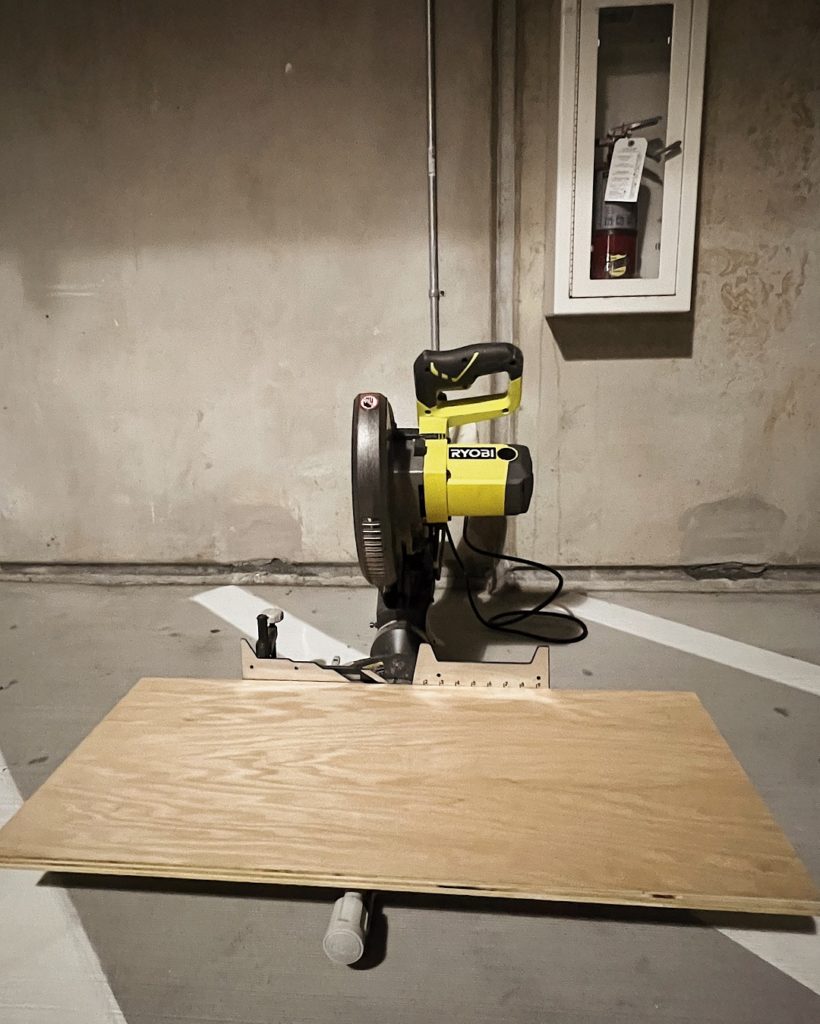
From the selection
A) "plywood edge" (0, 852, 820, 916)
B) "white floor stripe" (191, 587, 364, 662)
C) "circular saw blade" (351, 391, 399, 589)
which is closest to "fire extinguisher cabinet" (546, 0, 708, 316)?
"circular saw blade" (351, 391, 399, 589)

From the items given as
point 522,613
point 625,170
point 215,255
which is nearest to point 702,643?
point 522,613

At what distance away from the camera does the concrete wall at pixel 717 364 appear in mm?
1835

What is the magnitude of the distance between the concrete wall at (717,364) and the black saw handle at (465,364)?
1.54ft

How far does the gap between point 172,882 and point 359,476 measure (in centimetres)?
72

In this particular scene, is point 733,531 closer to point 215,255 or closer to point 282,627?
point 282,627

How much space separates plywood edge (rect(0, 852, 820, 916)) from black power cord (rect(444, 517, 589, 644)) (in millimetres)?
921

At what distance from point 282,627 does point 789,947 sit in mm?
1379

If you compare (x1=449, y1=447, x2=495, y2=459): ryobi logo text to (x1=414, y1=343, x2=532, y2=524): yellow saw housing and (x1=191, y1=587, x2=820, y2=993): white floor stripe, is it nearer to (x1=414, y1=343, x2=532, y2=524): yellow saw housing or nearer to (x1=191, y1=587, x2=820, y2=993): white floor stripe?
(x1=414, y1=343, x2=532, y2=524): yellow saw housing

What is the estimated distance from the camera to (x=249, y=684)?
4.19ft

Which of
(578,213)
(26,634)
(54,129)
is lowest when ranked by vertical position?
(26,634)

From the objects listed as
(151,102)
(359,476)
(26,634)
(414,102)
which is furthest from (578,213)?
(26,634)

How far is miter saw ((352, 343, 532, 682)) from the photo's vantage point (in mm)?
1258

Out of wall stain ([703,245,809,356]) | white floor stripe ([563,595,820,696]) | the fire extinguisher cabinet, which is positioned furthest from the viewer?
wall stain ([703,245,809,356])

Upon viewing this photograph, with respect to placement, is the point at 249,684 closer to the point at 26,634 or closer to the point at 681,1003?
the point at 681,1003
